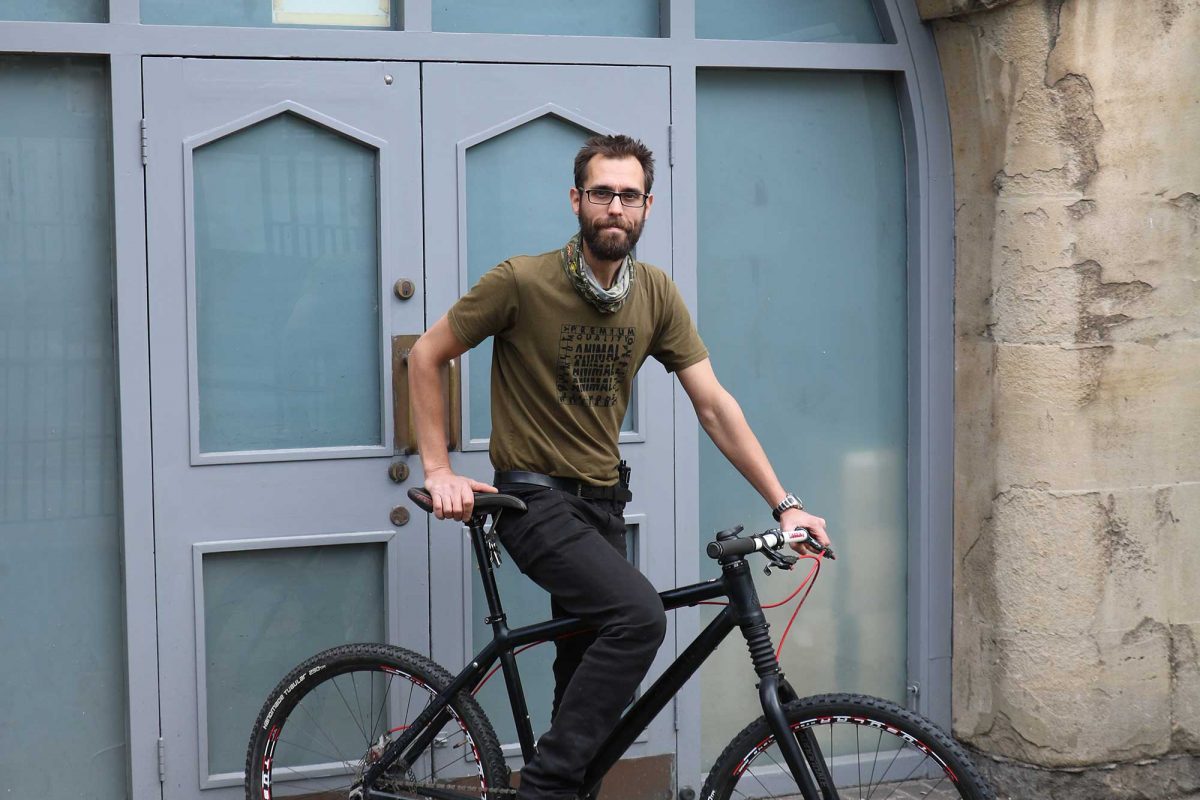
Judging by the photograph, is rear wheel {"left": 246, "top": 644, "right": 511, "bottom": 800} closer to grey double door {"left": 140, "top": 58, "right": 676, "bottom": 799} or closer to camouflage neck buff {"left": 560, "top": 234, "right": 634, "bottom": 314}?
grey double door {"left": 140, "top": 58, "right": 676, "bottom": 799}

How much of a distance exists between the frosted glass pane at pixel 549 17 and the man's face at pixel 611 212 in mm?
1088

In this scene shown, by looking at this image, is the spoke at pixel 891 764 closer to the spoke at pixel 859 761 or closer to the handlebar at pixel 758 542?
the spoke at pixel 859 761

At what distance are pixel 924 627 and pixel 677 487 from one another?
102cm

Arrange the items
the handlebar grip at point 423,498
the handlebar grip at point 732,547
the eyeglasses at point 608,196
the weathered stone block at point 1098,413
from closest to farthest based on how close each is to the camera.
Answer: the handlebar grip at point 732,547, the eyeglasses at point 608,196, the handlebar grip at point 423,498, the weathered stone block at point 1098,413

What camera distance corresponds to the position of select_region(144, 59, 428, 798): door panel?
170 inches

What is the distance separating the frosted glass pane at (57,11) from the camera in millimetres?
4195

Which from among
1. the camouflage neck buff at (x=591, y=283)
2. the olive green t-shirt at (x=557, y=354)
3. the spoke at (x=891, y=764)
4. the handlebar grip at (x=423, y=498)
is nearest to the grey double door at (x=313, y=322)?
the handlebar grip at (x=423, y=498)

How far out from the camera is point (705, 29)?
4832 mm

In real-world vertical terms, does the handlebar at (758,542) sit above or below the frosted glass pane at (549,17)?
below

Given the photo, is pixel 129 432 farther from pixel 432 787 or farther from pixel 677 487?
pixel 677 487

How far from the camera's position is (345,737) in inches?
183

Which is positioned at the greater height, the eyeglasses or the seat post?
the eyeglasses

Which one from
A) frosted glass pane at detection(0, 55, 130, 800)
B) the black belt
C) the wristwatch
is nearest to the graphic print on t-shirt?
the black belt

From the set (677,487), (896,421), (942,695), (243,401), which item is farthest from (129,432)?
(942,695)
